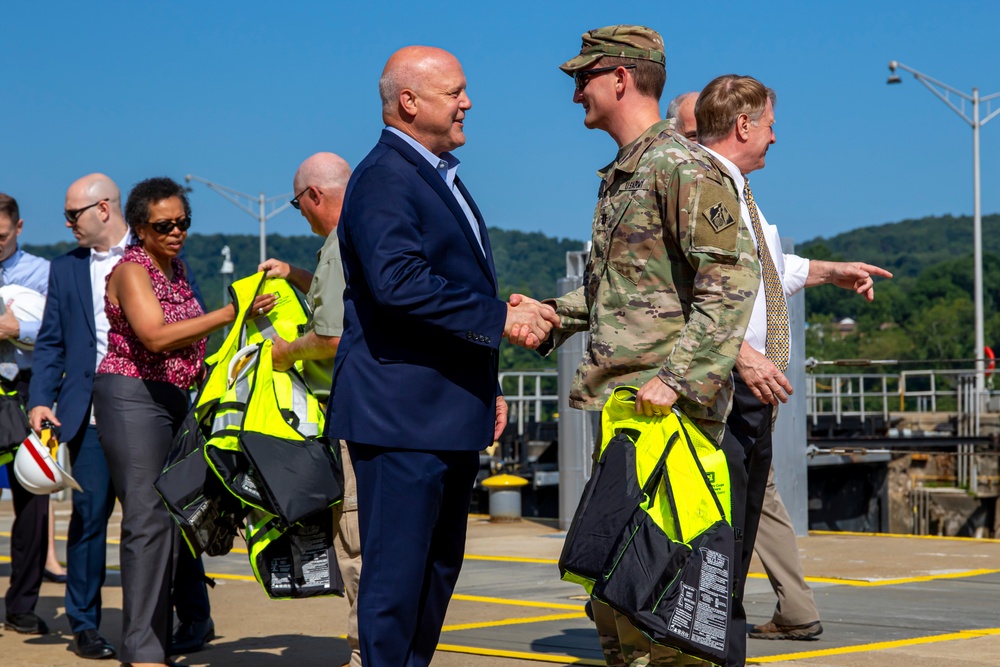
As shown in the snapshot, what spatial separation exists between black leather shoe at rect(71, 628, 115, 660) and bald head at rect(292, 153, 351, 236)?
2075mm

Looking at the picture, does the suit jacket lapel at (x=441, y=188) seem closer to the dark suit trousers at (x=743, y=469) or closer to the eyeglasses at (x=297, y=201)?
the dark suit trousers at (x=743, y=469)

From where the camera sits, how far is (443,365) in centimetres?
393

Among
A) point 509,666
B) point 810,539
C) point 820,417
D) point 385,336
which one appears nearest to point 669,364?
point 385,336

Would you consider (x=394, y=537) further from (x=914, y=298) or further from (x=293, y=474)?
(x=914, y=298)

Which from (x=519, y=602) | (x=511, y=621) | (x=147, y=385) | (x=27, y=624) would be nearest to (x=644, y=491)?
(x=147, y=385)

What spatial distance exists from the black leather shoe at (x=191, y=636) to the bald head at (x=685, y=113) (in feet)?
9.66

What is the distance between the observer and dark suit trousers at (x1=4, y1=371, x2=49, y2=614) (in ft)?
22.0

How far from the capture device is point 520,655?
18.2 ft

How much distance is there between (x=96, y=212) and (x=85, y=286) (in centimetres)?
34

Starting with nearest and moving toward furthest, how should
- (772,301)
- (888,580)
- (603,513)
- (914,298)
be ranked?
1. (603,513)
2. (772,301)
3. (888,580)
4. (914,298)

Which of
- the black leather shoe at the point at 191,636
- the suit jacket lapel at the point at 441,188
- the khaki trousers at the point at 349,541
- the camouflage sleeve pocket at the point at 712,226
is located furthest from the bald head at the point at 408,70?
the black leather shoe at the point at 191,636

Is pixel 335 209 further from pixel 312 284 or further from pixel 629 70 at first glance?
pixel 629 70

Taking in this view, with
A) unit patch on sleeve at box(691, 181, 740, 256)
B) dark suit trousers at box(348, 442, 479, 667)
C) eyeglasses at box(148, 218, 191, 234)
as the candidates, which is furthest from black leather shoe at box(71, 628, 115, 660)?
unit patch on sleeve at box(691, 181, 740, 256)

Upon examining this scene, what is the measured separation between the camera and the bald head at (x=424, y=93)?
4062mm
